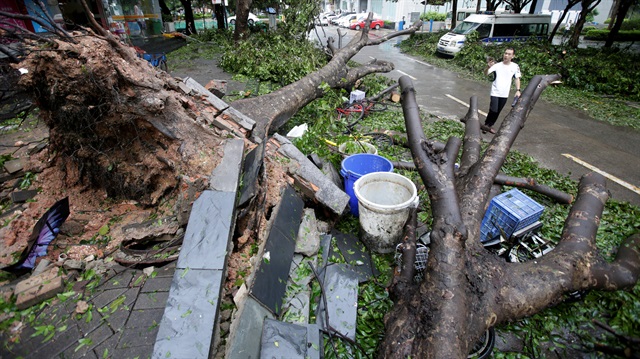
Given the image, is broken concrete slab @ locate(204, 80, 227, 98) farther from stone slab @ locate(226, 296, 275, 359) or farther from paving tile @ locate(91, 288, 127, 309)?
stone slab @ locate(226, 296, 275, 359)

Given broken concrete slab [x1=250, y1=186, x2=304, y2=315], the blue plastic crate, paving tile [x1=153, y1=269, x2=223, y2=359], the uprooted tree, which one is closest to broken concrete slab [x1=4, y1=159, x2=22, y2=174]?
the uprooted tree

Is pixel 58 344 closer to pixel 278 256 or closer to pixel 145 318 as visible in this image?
pixel 145 318

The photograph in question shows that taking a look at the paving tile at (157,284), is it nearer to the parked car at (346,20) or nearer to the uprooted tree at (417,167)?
the uprooted tree at (417,167)

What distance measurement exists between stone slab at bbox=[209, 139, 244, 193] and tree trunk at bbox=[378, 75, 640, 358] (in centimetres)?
174

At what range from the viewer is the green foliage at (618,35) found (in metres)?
19.9

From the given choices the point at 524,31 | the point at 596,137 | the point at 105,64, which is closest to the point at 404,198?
the point at 105,64

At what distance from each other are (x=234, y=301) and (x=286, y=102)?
3.92m

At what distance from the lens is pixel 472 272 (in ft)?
7.35

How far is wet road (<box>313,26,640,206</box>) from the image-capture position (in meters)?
5.33

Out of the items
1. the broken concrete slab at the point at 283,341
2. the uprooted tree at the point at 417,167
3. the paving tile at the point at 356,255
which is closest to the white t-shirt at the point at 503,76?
the uprooted tree at the point at 417,167

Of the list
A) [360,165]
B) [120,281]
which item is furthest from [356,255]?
[120,281]

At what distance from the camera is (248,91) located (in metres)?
7.11

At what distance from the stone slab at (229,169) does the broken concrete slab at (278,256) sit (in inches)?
21.6

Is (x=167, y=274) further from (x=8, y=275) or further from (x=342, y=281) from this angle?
(x=342, y=281)
